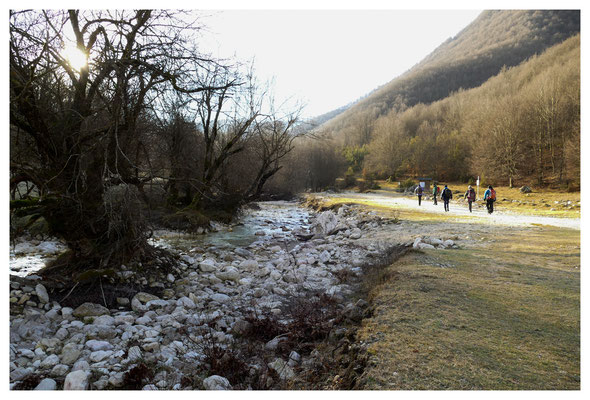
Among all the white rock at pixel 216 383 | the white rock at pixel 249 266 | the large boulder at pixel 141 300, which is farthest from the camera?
the white rock at pixel 249 266

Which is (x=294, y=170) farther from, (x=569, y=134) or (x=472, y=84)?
(x=472, y=84)

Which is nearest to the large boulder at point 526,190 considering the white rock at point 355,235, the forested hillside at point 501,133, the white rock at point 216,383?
the forested hillside at point 501,133

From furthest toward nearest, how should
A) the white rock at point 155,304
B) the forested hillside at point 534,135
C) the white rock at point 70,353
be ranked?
the forested hillside at point 534,135, the white rock at point 155,304, the white rock at point 70,353

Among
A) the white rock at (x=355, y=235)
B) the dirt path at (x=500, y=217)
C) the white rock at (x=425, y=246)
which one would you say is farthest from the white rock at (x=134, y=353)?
the dirt path at (x=500, y=217)

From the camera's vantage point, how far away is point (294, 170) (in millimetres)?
36469

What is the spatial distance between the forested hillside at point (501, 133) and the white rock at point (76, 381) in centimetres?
911

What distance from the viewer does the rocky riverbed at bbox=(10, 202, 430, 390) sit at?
3500 mm

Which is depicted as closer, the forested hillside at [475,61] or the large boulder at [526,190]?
the large boulder at [526,190]

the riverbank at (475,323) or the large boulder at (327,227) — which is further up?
the riverbank at (475,323)

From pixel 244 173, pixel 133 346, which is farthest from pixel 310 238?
pixel 133 346

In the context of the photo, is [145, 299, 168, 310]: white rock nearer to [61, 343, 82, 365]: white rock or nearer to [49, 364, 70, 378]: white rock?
[61, 343, 82, 365]: white rock

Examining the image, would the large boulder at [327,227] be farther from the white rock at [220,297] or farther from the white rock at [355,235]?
the white rock at [220,297]

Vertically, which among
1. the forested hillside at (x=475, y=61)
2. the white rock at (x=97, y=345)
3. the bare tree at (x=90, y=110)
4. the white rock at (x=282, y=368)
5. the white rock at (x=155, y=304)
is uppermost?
the forested hillside at (x=475, y=61)

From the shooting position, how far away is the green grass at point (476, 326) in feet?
9.51
